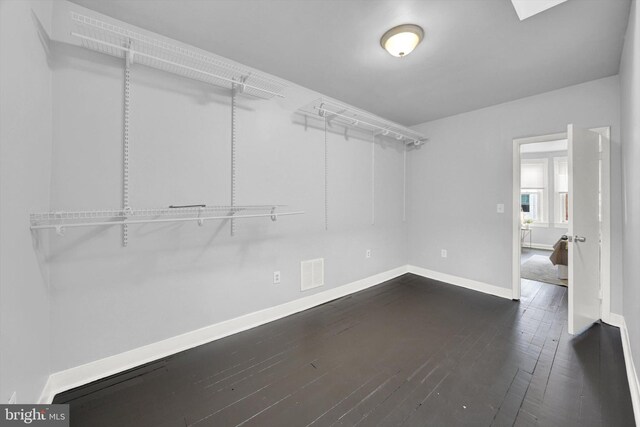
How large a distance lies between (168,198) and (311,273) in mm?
1741

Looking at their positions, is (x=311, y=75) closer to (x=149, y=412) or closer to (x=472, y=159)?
(x=472, y=159)

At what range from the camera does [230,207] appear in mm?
2232

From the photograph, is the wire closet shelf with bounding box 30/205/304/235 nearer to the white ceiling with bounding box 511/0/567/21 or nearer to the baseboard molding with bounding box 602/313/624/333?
the white ceiling with bounding box 511/0/567/21

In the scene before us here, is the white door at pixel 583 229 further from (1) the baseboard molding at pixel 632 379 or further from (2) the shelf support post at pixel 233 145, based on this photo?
(2) the shelf support post at pixel 233 145

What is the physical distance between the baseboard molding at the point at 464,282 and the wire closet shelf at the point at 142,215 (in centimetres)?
266

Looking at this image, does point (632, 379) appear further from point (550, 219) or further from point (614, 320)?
point (550, 219)

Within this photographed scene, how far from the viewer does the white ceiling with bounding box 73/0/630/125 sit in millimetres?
1745

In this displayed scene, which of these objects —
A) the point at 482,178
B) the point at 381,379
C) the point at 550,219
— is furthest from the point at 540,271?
the point at 381,379

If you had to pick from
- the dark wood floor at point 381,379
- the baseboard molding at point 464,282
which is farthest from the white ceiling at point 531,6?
the baseboard molding at point 464,282

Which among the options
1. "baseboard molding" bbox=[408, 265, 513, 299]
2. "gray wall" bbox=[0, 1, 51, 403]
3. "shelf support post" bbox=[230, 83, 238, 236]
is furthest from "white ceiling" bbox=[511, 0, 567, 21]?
"baseboard molding" bbox=[408, 265, 513, 299]

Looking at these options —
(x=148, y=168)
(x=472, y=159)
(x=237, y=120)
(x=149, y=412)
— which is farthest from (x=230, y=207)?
(x=472, y=159)

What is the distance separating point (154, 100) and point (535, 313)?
446 cm

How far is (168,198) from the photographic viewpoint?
2051 mm

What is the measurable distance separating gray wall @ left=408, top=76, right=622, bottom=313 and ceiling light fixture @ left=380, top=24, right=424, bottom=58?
2190mm
